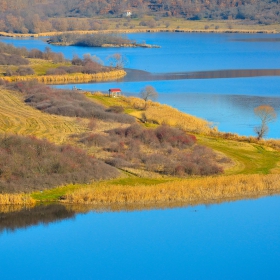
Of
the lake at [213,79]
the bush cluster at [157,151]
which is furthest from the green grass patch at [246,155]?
the lake at [213,79]

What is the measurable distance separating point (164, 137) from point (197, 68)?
41500 mm

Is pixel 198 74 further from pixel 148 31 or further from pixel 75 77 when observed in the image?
pixel 148 31

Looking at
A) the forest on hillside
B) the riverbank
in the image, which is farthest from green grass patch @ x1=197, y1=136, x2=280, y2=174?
the forest on hillside

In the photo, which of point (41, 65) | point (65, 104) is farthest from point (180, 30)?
point (65, 104)

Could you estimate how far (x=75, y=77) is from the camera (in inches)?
2633

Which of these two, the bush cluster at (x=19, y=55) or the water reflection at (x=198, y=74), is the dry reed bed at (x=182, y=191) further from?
the bush cluster at (x=19, y=55)

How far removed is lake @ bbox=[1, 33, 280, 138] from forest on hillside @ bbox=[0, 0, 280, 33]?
38.7 meters

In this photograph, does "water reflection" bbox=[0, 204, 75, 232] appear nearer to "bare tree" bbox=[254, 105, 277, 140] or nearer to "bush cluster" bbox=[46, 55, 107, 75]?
"bare tree" bbox=[254, 105, 277, 140]

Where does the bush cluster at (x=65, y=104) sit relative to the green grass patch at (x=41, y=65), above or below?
above

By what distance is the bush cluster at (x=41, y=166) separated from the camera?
2605cm

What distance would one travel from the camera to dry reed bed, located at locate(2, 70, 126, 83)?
63.1 meters

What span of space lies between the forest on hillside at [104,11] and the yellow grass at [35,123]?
100722mm

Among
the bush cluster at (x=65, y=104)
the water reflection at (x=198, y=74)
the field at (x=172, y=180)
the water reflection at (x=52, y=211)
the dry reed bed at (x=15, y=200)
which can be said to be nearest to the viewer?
the water reflection at (x=52, y=211)

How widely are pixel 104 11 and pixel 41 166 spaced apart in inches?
6189
